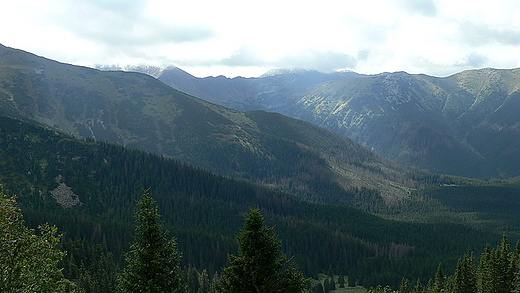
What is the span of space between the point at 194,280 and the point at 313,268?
79389 mm

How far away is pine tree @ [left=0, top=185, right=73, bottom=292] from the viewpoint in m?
21.6

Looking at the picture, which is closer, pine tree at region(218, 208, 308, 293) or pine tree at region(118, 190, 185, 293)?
pine tree at region(218, 208, 308, 293)

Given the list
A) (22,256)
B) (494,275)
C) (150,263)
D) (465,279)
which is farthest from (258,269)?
(465,279)

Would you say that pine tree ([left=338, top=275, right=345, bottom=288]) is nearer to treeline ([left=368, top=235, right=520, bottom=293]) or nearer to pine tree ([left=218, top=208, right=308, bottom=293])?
treeline ([left=368, top=235, right=520, bottom=293])

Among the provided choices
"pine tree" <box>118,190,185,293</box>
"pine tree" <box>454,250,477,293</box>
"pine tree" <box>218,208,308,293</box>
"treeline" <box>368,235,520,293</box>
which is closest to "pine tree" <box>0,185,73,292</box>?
"pine tree" <box>118,190,185,293</box>

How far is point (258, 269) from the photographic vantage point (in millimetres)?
23281

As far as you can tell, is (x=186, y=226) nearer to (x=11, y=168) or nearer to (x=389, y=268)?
(x=11, y=168)

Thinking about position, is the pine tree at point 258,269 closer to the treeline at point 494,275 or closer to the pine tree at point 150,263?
the pine tree at point 150,263

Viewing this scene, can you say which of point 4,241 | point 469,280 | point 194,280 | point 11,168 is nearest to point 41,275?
point 4,241

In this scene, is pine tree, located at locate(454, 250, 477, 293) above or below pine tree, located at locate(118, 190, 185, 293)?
below

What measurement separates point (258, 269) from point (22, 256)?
13.8 metres

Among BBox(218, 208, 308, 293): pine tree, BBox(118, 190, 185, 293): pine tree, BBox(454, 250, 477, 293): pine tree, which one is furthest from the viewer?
BBox(454, 250, 477, 293): pine tree

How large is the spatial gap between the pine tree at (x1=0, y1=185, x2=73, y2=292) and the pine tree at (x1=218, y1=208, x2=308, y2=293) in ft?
33.7

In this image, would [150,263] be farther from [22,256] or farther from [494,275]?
[494,275]
